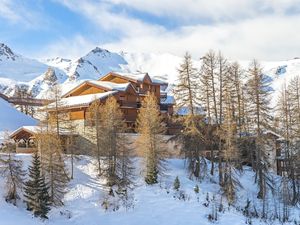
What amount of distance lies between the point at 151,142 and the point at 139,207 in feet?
24.3

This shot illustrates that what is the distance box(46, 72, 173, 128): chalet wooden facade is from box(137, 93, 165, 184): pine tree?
7437mm

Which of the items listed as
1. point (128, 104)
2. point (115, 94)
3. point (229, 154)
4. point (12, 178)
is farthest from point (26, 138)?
point (229, 154)

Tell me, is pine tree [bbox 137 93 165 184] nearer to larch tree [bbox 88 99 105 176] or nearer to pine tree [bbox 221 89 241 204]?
larch tree [bbox 88 99 105 176]

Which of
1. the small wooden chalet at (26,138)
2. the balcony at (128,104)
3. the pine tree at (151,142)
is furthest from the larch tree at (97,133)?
the balcony at (128,104)

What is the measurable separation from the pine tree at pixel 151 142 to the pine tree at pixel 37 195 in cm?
981

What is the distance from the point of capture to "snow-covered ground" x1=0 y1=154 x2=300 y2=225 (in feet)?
108

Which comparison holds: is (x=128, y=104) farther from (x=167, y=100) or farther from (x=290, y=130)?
(x=290, y=130)

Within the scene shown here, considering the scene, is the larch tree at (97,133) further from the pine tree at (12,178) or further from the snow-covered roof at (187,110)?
the snow-covered roof at (187,110)

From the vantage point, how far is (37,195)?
33.0 metres

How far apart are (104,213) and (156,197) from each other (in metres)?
5.00

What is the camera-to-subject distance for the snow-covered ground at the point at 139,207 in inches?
1299

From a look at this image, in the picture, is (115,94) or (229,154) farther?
(115,94)

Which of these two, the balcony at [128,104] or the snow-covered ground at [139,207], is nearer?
the snow-covered ground at [139,207]

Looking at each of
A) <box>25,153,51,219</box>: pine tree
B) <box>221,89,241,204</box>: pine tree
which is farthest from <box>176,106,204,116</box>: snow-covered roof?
<box>25,153,51,219</box>: pine tree
